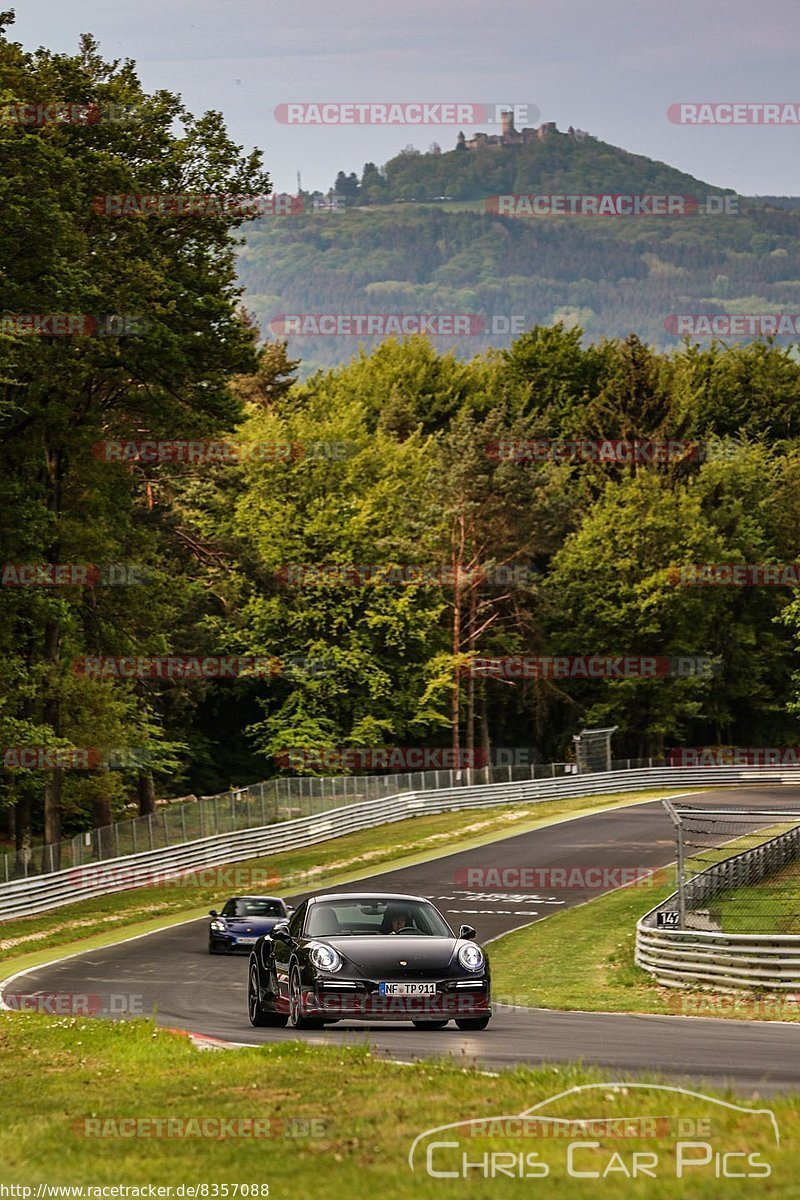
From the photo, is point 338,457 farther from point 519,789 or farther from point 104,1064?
point 104,1064

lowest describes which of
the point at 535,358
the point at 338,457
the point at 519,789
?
the point at 519,789

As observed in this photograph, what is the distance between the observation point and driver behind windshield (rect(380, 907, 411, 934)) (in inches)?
648

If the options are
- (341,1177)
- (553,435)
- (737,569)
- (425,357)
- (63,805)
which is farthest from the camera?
(425,357)

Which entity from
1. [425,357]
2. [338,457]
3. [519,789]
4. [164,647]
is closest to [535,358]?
[425,357]

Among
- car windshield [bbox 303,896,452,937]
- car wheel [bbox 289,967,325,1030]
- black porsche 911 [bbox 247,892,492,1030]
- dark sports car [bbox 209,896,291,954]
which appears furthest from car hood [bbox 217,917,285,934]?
car wheel [bbox 289,967,325,1030]

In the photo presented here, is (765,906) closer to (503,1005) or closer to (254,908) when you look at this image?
(254,908)

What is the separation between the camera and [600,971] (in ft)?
88.8

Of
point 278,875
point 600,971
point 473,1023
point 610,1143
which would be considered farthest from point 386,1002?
point 278,875

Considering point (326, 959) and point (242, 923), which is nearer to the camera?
point (326, 959)

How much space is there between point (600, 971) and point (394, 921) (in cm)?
1137

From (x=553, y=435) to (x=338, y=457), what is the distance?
96.0ft

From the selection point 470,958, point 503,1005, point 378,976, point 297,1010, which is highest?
point 470,958

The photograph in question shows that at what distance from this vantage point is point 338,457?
78.0 m

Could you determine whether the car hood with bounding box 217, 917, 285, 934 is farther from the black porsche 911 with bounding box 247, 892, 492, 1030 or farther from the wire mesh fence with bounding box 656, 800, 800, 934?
the black porsche 911 with bounding box 247, 892, 492, 1030
